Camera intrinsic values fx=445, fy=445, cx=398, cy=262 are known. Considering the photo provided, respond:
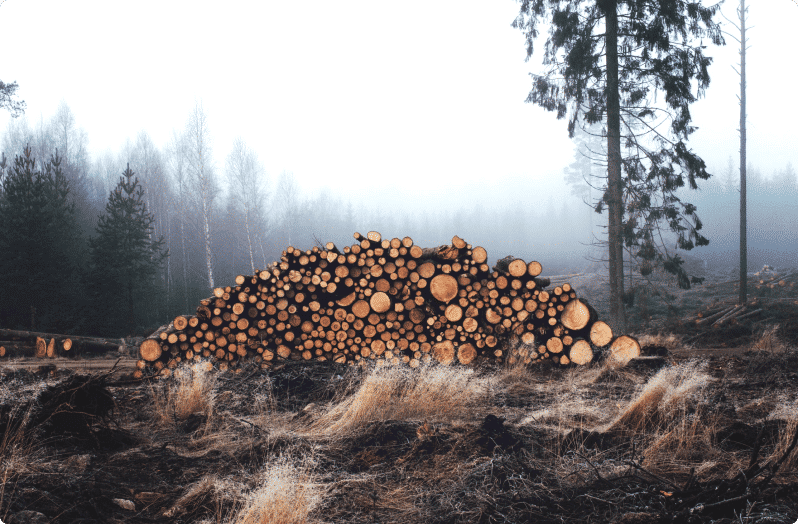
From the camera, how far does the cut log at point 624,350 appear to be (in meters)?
6.71

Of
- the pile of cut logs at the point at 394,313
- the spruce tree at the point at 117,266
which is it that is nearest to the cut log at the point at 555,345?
the pile of cut logs at the point at 394,313

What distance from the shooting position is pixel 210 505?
281cm

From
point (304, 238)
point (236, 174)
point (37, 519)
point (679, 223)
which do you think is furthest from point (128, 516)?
point (304, 238)

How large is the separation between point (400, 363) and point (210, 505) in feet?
12.5

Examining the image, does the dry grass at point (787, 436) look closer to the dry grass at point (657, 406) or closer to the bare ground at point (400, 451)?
the bare ground at point (400, 451)

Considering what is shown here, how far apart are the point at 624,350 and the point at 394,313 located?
3.54 m

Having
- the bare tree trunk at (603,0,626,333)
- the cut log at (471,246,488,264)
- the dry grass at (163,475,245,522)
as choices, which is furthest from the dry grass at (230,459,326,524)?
the bare tree trunk at (603,0,626,333)

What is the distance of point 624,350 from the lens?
675 centimetres

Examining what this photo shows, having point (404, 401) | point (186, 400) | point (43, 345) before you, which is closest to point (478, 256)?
point (404, 401)

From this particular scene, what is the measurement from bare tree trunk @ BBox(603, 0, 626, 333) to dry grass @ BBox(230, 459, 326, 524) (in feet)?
34.1

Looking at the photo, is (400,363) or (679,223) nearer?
(400,363)

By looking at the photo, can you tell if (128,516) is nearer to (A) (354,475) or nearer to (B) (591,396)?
(A) (354,475)

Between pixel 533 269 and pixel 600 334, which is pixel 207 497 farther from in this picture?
pixel 600 334

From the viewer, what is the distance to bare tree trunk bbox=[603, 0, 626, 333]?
11211mm
